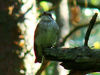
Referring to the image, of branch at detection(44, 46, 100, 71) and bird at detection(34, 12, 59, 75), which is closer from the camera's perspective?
branch at detection(44, 46, 100, 71)

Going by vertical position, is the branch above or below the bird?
below

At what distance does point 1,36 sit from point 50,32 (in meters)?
0.64

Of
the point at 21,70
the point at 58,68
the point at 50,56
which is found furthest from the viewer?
the point at 58,68

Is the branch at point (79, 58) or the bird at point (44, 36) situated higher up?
the bird at point (44, 36)

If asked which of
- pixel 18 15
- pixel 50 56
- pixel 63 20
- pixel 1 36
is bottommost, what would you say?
pixel 50 56

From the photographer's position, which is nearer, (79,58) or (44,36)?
(79,58)

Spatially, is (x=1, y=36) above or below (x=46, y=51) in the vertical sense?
above

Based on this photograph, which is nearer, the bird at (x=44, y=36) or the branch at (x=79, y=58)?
the branch at (x=79, y=58)

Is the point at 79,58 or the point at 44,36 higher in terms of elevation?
the point at 44,36

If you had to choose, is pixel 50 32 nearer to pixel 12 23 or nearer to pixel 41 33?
pixel 41 33

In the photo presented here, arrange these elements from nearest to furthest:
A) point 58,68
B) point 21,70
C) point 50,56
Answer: point 50,56
point 21,70
point 58,68

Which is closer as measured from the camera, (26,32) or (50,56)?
(50,56)

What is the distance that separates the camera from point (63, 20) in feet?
20.0

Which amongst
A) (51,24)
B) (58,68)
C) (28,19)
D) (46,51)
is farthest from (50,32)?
(58,68)
